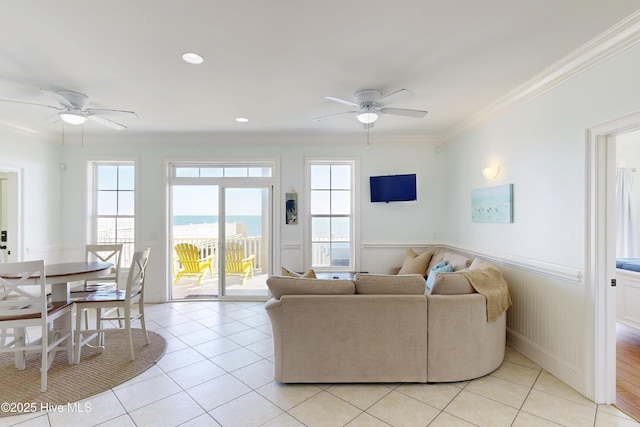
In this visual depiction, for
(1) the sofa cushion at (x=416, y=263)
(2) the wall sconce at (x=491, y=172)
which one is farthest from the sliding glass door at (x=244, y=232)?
(2) the wall sconce at (x=491, y=172)

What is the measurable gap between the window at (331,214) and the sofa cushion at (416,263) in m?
0.92

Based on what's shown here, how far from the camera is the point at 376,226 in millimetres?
4930

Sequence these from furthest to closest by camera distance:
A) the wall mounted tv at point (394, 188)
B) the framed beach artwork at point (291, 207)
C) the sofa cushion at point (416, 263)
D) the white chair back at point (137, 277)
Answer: the framed beach artwork at point (291, 207) < the wall mounted tv at point (394, 188) < the sofa cushion at point (416, 263) < the white chair back at point (137, 277)

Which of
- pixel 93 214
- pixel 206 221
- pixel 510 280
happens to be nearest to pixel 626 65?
pixel 510 280

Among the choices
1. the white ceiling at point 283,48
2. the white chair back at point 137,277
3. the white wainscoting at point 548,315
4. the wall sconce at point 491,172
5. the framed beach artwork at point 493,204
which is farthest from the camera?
the wall sconce at point 491,172

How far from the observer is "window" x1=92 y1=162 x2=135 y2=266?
197 inches

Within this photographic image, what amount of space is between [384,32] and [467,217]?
2994 mm

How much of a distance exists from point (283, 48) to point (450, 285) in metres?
2.37

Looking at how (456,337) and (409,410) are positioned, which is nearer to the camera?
(409,410)

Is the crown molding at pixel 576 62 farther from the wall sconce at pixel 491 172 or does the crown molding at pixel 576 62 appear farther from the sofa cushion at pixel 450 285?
the sofa cushion at pixel 450 285

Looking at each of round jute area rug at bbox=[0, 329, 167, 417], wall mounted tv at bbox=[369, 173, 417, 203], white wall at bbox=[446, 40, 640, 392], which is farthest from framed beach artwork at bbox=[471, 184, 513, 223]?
round jute area rug at bbox=[0, 329, 167, 417]

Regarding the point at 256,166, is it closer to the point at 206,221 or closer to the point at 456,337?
the point at 206,221

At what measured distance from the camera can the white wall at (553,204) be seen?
2.29m

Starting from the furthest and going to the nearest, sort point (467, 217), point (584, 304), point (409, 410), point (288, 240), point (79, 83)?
point (288, 240), point (467, 217), point (79, 83), point (584, 304), point (409, 410)
